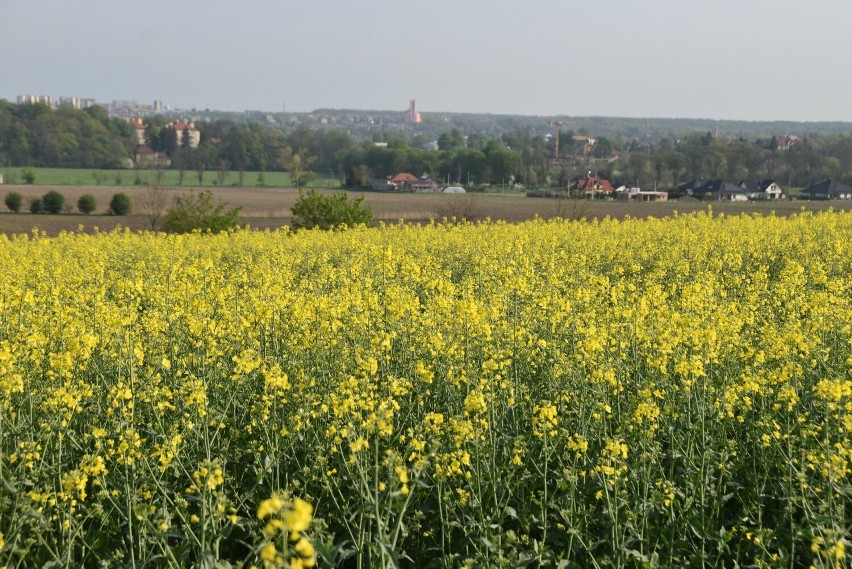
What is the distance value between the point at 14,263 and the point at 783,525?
12.8 m

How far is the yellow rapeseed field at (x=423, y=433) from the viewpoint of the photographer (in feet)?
14.3

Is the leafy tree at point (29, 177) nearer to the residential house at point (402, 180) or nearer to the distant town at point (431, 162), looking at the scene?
the distant town at point (431, 162)

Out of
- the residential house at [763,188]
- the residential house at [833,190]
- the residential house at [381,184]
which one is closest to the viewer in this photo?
the residential house at [833,190]

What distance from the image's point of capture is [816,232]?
60.5 ft

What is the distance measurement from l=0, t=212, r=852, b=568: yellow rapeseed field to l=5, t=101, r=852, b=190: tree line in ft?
280

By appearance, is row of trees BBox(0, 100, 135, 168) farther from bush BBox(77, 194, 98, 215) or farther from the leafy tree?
bush BBox(77, 194, 98, 215)

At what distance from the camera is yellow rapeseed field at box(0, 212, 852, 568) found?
434 cm

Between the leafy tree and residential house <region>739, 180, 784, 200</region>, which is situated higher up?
residential house <region>739, 180, 784, 200</region>

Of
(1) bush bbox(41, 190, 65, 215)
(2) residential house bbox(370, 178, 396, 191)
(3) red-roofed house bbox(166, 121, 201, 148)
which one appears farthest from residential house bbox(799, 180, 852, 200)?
(3) red-roofed house bbox(166, 121, 201, 148)

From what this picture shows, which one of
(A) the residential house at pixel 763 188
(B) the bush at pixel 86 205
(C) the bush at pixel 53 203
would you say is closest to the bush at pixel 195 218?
(B) the bush at pixel 86 205

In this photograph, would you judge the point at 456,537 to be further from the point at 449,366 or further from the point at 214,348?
the point at 214,348

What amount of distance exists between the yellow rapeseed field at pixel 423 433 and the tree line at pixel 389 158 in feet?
280

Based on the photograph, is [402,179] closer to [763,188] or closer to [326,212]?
[763,188]

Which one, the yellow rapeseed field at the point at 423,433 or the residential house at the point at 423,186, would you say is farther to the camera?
the residential house at the point at 423,186
